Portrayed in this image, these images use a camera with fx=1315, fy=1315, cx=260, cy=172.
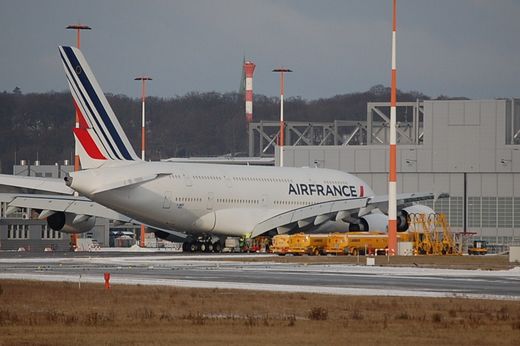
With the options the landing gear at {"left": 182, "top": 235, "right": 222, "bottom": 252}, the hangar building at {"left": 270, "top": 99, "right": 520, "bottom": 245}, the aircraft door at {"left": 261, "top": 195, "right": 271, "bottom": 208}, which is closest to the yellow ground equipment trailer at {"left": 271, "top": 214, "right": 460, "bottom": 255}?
the landing gear at {"left": 182, "top": 235, "right": 222, "bottom": 252}

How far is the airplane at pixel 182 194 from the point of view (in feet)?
233

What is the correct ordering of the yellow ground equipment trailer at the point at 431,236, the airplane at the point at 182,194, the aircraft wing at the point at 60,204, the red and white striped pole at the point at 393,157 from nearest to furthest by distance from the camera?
the red and white striped pole at the point at 393,157, the airplane at the point at 182,194, the aircraft wing at the point at 60,204, the yellow ground equipment trailer at the point at 431,236

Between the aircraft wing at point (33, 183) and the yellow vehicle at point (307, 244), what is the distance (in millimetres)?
14765

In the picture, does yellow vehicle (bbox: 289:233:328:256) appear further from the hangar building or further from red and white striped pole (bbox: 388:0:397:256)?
the hangar building

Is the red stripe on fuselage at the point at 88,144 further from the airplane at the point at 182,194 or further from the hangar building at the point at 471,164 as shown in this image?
the hangar building at the point at 471,164

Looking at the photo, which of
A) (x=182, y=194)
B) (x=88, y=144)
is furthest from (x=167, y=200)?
(x=88, y=144)

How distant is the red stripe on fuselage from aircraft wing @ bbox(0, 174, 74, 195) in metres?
7.31

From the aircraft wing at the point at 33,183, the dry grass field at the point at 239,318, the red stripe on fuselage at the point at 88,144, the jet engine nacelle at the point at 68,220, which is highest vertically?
the red stripe on fuselage at the point at 88,144

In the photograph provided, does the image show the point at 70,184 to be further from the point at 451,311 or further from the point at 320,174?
the point at 451,311

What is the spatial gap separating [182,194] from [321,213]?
33.3 ft

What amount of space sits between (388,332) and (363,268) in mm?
28029

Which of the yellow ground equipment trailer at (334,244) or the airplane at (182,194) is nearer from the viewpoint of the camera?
the airplane at (182,194)

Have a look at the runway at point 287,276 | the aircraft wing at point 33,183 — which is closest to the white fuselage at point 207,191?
the aircraft wing at point 33,183

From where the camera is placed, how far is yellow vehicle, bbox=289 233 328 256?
244 feet
